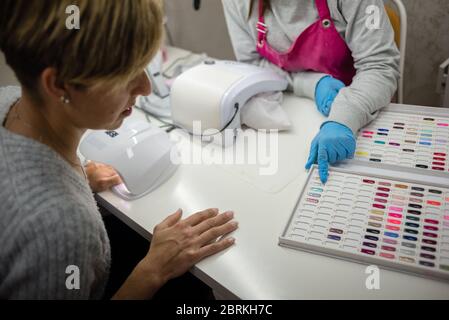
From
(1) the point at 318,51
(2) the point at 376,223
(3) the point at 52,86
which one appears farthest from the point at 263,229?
(1) the point at 318,51

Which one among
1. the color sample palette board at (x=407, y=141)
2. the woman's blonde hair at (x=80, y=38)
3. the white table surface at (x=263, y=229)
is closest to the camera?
the woman's blonde hair at (x=80, y=38)

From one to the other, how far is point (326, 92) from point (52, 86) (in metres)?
0.75

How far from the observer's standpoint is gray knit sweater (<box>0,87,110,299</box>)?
58cm

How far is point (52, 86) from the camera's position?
0.58m

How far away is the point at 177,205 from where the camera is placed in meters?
0.86

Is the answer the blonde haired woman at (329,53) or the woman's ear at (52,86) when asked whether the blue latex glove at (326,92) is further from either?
the woman's ear at (52,86)

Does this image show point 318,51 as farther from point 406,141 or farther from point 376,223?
point 376,223

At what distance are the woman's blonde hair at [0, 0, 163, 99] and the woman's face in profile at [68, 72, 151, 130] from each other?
1.1 inches

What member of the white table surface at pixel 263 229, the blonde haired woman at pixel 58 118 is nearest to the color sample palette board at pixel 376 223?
the white table surface at pixel 263 229

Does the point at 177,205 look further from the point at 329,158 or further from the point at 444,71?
the point at 444,71

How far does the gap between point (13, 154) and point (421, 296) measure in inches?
26.4

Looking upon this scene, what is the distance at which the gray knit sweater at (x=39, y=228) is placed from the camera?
0.58 m

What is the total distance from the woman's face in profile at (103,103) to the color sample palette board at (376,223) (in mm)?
368
